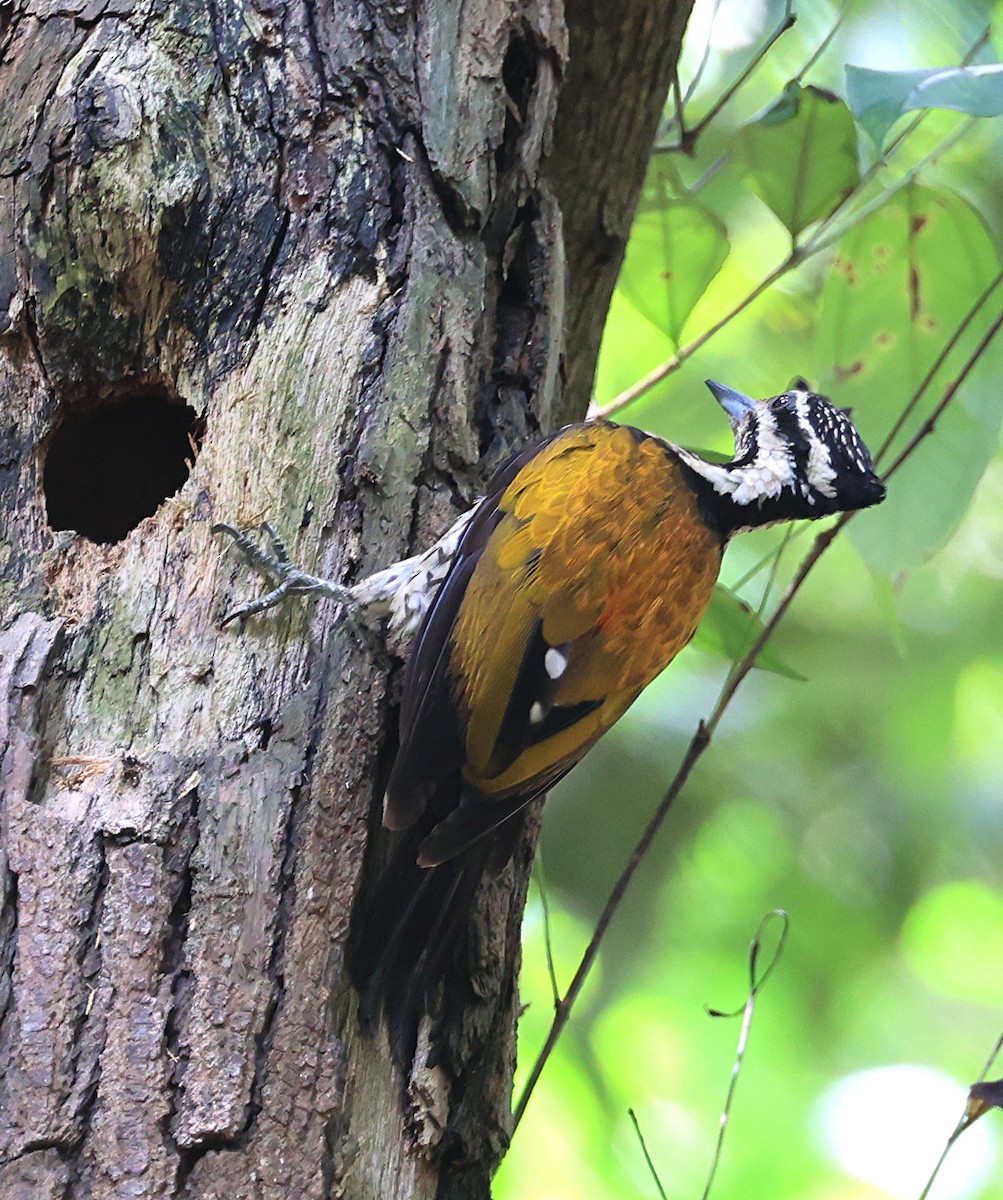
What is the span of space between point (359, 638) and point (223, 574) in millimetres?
233

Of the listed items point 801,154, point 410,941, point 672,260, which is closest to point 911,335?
point 801,154

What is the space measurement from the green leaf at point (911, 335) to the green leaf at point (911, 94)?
510mm

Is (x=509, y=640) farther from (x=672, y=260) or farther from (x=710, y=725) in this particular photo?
(x=672, y=260)

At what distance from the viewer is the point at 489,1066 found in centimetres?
200

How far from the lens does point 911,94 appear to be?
207cm

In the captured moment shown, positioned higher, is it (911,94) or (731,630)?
(911,94)

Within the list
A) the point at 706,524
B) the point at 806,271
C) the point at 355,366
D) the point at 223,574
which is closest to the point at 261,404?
the point at 355,366

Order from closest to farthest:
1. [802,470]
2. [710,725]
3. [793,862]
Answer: [710,725] → [802,470] → [793,862]

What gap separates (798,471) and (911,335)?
1.26 feet

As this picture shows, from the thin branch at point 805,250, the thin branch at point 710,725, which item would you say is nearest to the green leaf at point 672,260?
the thin branch at point 805,250

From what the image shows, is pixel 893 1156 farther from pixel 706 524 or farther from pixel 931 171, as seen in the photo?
pixel 931 171

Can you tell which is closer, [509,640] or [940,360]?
[509,640]

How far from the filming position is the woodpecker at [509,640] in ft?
6.20

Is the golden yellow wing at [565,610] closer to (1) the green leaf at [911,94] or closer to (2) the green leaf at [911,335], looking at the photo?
(2) the green leaf at [911,335]
